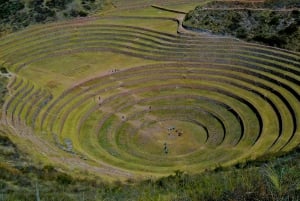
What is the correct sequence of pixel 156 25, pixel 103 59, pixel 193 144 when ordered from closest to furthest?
pixel 193 144 < pixel 103 59 < pixel 156 25

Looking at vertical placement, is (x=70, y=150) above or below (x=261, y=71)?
below

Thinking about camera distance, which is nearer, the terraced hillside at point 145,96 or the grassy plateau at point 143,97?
the grassy plateau at point 143,97

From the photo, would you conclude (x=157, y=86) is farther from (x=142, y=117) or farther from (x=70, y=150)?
(x=70, y=150)

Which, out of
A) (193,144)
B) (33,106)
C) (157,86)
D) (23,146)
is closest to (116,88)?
(157,86)

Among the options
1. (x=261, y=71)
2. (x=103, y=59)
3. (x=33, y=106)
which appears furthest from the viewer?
(x=103, y=59)

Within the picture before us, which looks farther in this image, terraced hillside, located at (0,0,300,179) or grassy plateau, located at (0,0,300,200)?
terraced hillside, located at (0,0,300,179)

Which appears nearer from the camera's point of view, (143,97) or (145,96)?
(143,97)

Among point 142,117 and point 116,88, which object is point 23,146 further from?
point 116,88

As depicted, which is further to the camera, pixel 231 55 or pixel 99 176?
pixel 231 55
